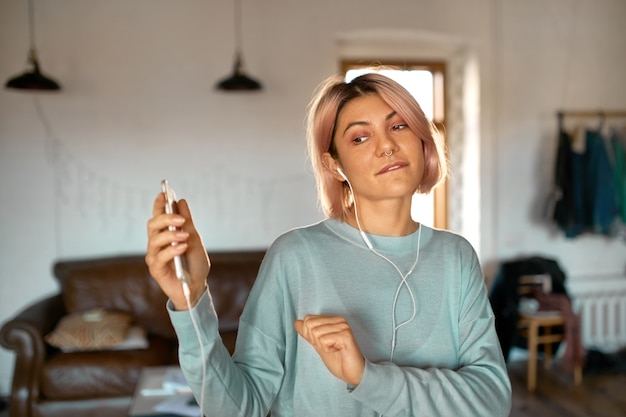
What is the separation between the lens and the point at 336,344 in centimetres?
84

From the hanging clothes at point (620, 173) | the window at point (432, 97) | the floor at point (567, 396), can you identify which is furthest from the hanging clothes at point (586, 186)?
the floor at point (567, 396)

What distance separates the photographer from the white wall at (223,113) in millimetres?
3723

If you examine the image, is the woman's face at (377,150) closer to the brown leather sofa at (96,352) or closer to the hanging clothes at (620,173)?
the brown leather sofa at (96,352)

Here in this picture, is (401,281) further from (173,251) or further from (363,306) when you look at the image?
(173,251)

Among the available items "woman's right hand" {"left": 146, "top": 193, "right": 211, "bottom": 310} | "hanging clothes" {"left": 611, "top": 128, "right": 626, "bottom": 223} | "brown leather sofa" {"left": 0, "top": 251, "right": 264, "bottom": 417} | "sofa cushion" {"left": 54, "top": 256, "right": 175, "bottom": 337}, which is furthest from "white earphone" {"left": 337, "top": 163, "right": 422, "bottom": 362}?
"hanging clothes" {"left": 611, "top": 128, "right": 626, "bottom": 223}

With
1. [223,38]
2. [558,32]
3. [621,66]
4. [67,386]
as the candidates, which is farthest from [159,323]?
[621,66]

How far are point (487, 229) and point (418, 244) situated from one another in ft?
10.8

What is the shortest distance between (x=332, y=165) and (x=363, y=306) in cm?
31

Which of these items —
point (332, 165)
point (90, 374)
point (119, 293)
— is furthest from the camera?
point (119, 293)

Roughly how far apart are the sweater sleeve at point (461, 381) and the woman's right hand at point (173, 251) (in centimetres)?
30

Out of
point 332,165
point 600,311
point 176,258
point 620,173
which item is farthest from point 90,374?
point 620,173

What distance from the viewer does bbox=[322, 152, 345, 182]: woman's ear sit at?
1162mm

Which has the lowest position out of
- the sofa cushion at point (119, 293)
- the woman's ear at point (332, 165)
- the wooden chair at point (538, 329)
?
the wooden chair at point (538, 329)

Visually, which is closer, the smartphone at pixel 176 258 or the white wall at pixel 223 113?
the smartphone at pixel 176 258
